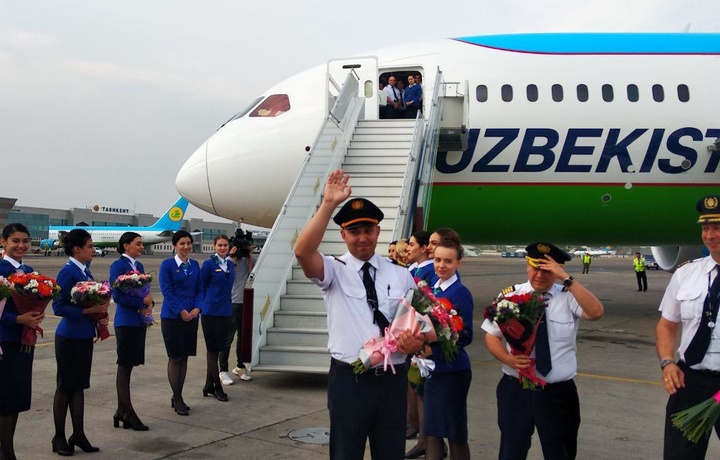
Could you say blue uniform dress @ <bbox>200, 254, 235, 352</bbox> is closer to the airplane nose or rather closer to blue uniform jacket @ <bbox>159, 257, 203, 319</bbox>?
blue uniform jacket @ <bbox>159, 257, 203, 319</bbox>

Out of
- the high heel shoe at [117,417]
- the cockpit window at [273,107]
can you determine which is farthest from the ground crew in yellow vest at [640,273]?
the high heel shoe at [117,417]

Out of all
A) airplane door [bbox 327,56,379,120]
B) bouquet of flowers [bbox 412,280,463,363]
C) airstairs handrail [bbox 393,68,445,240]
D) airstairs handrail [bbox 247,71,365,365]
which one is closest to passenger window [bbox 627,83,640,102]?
airstairs handrail [bbox 393,68,445,240]

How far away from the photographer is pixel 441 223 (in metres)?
11.5

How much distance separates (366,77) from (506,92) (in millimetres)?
2607

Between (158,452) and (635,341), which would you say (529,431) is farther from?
(635,341)

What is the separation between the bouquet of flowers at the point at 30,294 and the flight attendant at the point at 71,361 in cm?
32

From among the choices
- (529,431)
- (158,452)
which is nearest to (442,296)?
(529,431)

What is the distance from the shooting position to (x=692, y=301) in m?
3.54

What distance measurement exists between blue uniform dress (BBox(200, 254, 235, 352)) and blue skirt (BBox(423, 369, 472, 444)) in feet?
11.1

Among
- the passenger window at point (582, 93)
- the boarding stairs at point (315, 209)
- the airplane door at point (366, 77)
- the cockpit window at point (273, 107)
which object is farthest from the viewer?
the airplane door at point (366, 77)

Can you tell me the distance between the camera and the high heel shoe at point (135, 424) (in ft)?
18.0

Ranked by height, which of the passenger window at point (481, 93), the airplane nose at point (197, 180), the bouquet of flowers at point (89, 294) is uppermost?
the passenger window at point (481, 93)

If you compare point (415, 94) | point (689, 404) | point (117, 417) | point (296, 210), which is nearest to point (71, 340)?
point (117, 417)

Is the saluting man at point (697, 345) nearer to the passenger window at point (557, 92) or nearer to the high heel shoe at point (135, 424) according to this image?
the high heel shoe at point (135, 424)
